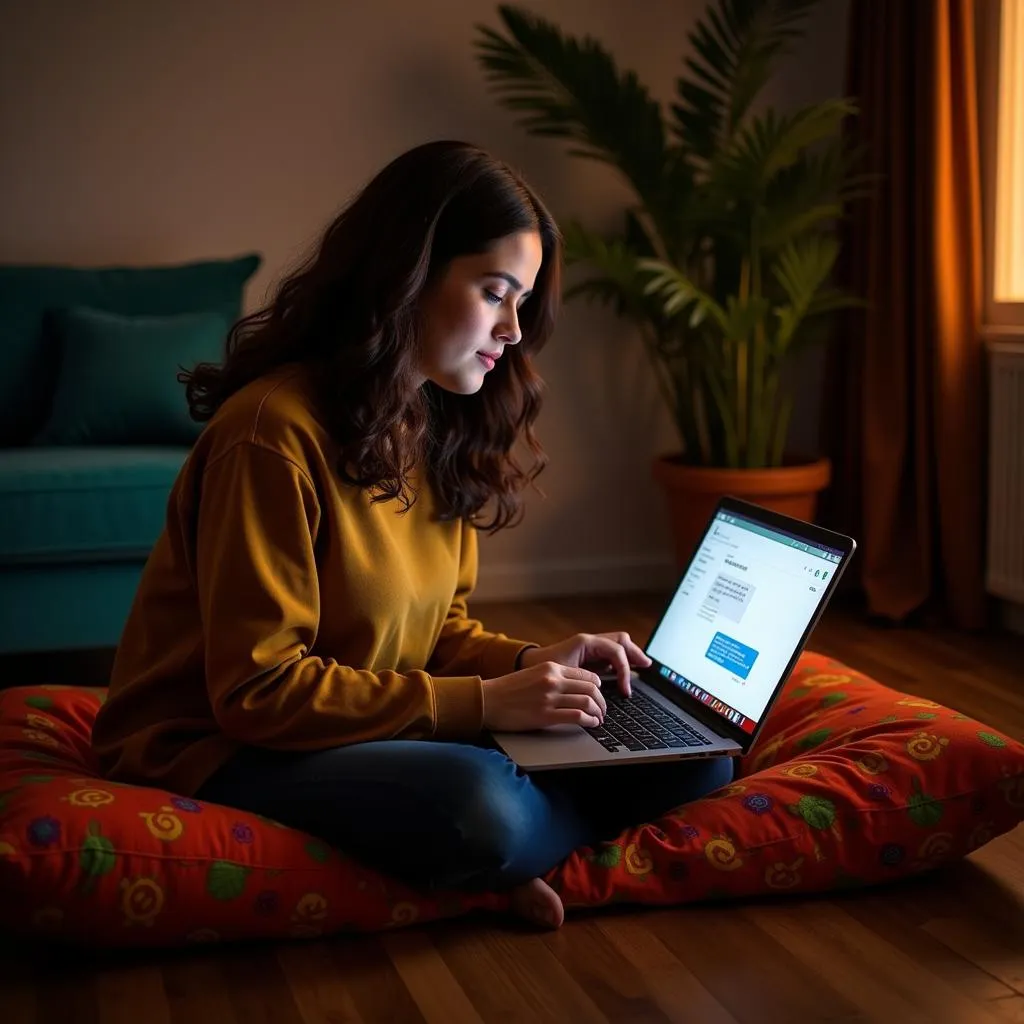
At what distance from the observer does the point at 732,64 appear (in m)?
3.43

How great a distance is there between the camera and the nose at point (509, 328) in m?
1.70

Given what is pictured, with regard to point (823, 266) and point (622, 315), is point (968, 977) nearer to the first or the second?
point (823, 266)

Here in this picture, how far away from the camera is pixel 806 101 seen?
3.80 metres

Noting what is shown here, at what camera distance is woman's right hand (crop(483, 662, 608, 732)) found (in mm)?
1632

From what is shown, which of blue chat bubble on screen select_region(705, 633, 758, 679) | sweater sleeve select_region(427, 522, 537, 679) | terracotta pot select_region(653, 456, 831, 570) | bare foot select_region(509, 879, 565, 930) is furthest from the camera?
terracotta pot select_region(653, 456, 831, 570)

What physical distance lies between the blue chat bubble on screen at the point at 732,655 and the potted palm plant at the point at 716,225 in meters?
→ 1.42

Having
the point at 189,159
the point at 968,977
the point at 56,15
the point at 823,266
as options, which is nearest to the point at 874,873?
the point at 968,977

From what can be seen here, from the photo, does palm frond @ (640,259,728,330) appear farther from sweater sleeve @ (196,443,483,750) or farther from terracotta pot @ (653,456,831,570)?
sweater sleeve @ (196,443,483,750)

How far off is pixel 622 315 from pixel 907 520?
0.91 m

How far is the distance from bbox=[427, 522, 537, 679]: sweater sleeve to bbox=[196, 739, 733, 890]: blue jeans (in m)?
0.20

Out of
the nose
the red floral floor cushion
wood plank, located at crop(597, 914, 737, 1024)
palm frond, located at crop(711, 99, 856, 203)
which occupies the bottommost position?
wood plank, located at crop(597, 914, 737, 1024)

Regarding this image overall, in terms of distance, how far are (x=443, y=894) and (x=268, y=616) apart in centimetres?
42

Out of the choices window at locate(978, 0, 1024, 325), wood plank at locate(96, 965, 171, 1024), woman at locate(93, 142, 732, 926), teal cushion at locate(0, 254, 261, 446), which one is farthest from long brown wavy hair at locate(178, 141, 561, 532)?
window at locate(978, 0, 1024, 325)

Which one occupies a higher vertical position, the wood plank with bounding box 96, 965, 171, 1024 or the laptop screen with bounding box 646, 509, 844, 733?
the laptop screen with bounding box 646, 509, 844, 733
